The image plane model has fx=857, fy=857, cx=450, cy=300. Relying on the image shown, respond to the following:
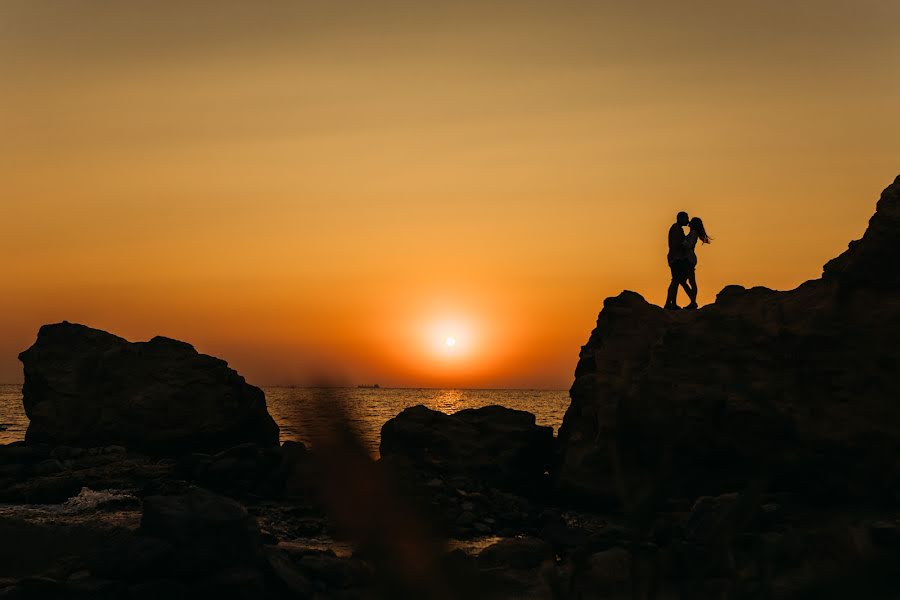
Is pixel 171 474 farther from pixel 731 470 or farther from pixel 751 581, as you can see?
pixel 751 581

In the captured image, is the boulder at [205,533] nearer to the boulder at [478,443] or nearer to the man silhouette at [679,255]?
the boulder at [478,443]

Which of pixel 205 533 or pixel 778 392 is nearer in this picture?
pixel 205 533

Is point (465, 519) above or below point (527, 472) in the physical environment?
below

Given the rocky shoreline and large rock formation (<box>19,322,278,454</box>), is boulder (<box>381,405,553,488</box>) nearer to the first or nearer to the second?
the rocky shoreline

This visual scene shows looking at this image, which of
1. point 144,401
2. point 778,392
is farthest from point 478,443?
point 144,401

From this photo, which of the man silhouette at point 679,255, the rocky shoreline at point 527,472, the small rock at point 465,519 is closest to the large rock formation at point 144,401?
the rocky shoreline at point 527,472

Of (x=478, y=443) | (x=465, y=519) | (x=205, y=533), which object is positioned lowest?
(x=465, y=519)

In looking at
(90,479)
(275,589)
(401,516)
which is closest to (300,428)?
(401,516)

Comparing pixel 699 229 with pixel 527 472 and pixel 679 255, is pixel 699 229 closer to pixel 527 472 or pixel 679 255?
pixel 679 255

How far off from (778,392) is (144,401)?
20.4m

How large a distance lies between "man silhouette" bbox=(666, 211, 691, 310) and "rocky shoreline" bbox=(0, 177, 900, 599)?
111 centimetres

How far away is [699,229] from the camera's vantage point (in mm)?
20219

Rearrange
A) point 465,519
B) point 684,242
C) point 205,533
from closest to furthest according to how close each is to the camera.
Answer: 1. point 205,533
2. point 465,519
3. point 684,242

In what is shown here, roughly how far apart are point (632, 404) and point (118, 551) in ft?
34.3
